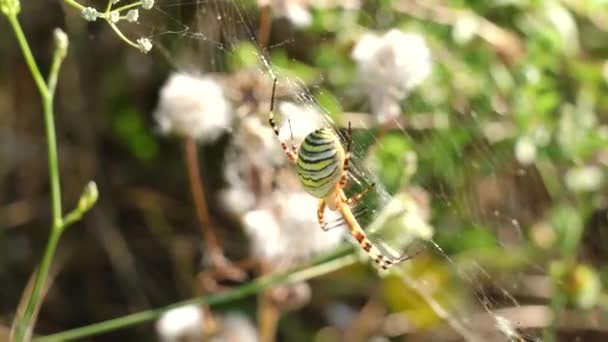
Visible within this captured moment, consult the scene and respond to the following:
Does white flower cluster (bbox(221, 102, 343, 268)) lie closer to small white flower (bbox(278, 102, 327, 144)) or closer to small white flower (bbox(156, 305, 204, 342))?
small white flower (bbox(156, 305, 204, 342))

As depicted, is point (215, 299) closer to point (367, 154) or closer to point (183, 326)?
point (367, 154)

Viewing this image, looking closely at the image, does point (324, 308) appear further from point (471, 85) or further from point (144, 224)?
point (471, 85)

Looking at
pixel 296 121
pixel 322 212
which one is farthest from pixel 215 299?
pixel 296 121

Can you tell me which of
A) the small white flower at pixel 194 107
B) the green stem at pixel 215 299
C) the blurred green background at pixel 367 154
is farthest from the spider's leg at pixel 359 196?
the small white flower at pixel 194 107

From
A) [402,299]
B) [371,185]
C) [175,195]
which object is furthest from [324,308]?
[371,185]

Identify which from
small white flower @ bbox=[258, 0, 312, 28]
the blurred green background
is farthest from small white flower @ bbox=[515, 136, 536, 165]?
small white flower @ bbox=[258, 0, 312, 28]

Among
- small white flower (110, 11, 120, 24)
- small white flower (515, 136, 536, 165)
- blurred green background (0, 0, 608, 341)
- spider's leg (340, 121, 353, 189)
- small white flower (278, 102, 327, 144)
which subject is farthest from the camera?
small white flower (515, 136, 536, 165)
